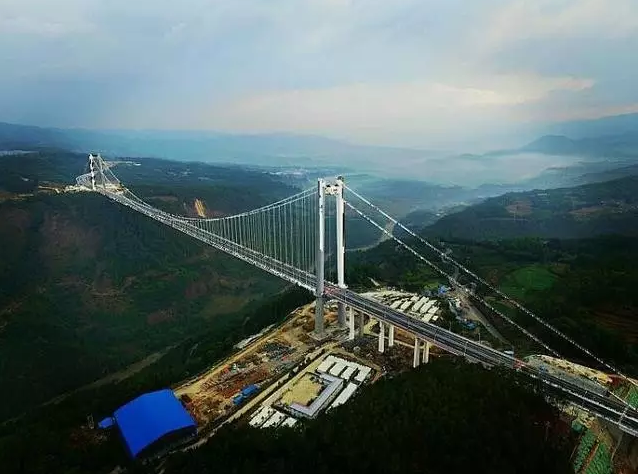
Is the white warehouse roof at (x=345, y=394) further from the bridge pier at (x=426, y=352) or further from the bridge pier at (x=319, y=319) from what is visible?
the bridge pier at (x=319, y=319)

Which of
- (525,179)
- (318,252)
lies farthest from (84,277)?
(525,179)

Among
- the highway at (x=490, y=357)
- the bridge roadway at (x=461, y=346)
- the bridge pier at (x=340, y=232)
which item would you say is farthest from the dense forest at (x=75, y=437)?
the highway at (x=490, y=357)

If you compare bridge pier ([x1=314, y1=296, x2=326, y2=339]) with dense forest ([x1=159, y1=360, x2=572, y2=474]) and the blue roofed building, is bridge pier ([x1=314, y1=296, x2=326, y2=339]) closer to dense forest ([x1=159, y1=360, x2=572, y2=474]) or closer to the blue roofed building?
the blue roofed building

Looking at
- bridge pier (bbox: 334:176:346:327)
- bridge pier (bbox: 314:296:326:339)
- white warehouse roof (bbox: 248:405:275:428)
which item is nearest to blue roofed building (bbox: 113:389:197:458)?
white warehouse roof (bbox: 248:405:275:428)

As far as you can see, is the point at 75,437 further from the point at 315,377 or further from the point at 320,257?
the point at 320,257

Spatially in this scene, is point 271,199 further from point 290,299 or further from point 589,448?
point 589,448
